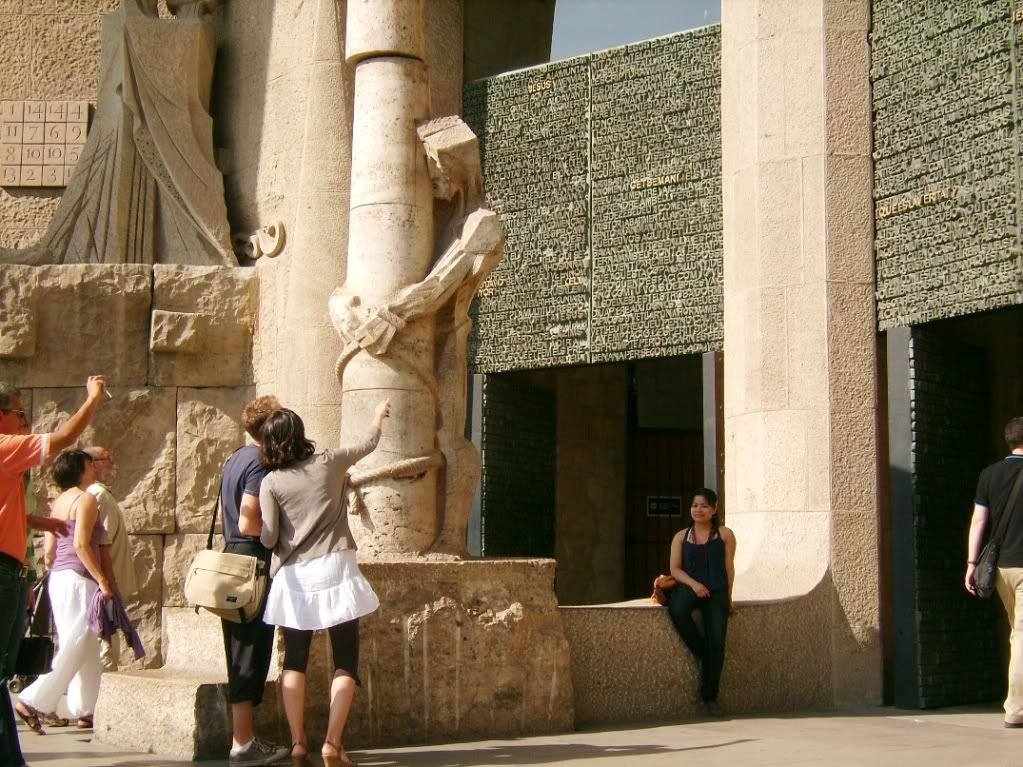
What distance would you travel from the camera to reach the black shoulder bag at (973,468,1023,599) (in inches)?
291

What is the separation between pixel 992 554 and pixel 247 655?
4.08 metres

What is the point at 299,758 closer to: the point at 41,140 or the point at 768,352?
the point at 768,352

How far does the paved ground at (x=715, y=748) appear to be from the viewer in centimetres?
→ 605

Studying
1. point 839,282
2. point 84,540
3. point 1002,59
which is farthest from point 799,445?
point 84,540

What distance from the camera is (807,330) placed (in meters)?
9.30

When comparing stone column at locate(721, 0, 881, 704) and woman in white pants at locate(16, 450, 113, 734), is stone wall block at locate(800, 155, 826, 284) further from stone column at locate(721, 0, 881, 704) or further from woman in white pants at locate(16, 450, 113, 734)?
woman in white pants at locate(16, 450, 113, 734)

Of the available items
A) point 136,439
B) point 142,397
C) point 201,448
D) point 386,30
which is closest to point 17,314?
point 142,397

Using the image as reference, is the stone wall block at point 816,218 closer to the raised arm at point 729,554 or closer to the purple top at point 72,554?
the raised arm at point 729,554

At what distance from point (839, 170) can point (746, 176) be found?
2.24 feet

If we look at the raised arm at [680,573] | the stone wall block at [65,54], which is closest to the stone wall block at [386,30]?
the raised arm at [680,573]

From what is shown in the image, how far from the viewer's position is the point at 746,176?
386 inches

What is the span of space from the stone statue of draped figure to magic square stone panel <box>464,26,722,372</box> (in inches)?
92.8

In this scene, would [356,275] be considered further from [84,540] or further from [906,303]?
[906,303]

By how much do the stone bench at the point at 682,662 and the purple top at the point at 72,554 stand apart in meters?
2.45
